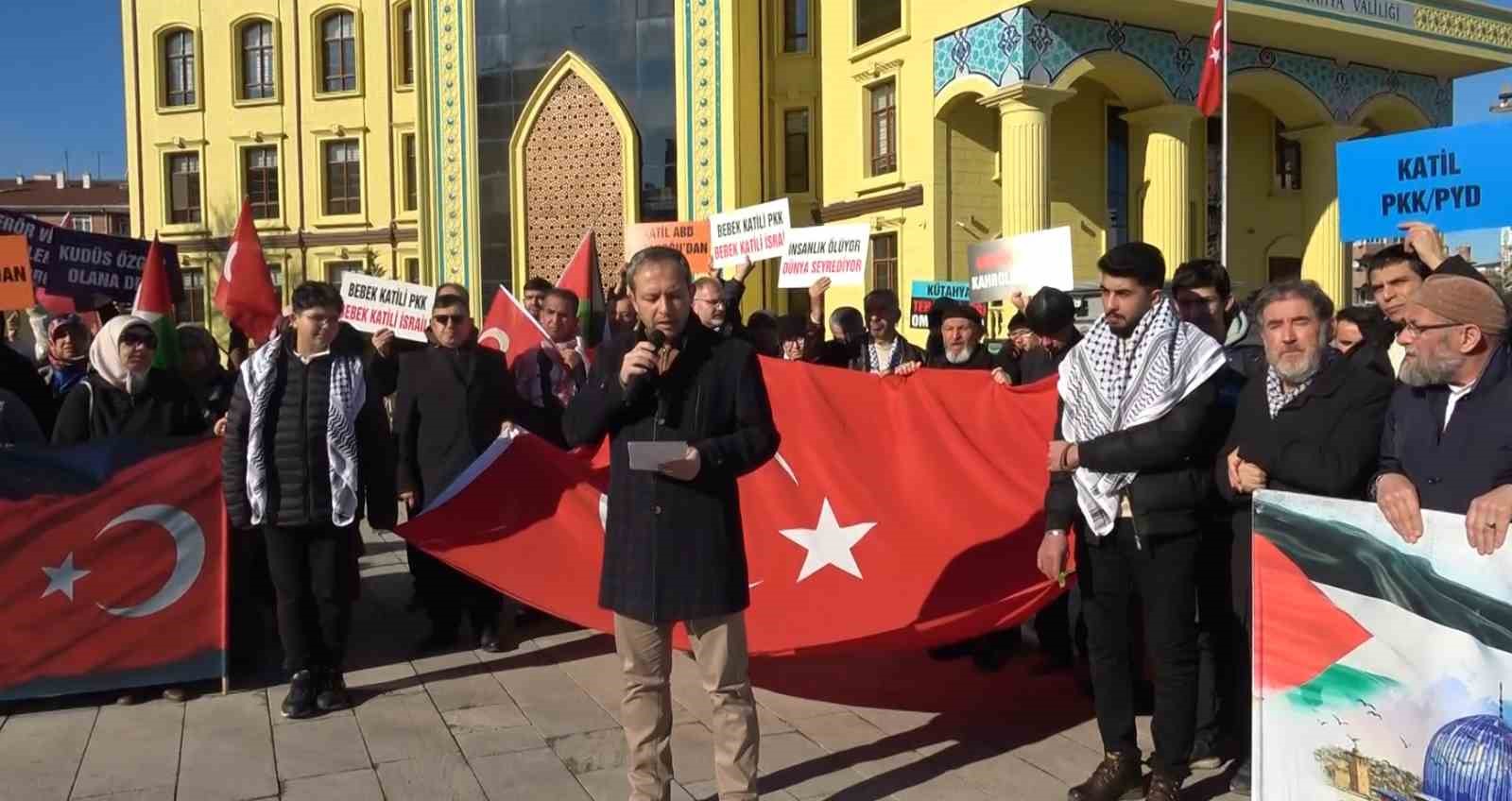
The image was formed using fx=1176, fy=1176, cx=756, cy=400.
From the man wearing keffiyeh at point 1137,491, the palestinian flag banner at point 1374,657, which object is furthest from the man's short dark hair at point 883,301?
the palestinian flag banner at point 1374,657

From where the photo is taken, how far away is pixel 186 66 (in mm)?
33219

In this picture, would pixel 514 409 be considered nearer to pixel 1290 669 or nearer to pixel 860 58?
pixel 1290 669

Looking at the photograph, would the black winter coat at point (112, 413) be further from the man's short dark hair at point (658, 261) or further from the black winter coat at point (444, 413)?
the man's short dark hair at point (658, 261)

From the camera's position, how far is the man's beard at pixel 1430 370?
322 cm

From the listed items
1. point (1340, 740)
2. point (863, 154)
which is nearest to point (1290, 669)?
point (1340, 740)

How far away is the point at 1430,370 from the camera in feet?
10.7

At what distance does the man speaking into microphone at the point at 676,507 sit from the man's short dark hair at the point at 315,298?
199cm

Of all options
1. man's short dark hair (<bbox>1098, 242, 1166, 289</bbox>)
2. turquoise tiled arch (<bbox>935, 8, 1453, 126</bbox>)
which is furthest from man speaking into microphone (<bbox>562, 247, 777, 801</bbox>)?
turquoise tiled arch (<bbox>935, 8, 1453, 126</bbox>)

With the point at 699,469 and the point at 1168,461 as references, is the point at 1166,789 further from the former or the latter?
the point at 699,469

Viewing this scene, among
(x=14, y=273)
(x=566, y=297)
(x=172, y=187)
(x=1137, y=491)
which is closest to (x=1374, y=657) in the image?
(x=1137, y=491)

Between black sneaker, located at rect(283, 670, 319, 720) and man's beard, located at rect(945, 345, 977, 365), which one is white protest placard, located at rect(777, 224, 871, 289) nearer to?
man's beard, located at rect(945, 345, 977, 365)

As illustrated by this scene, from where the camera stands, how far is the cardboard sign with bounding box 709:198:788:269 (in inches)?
357

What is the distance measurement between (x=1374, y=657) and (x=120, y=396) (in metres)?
5.40

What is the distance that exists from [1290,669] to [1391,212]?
342cm
